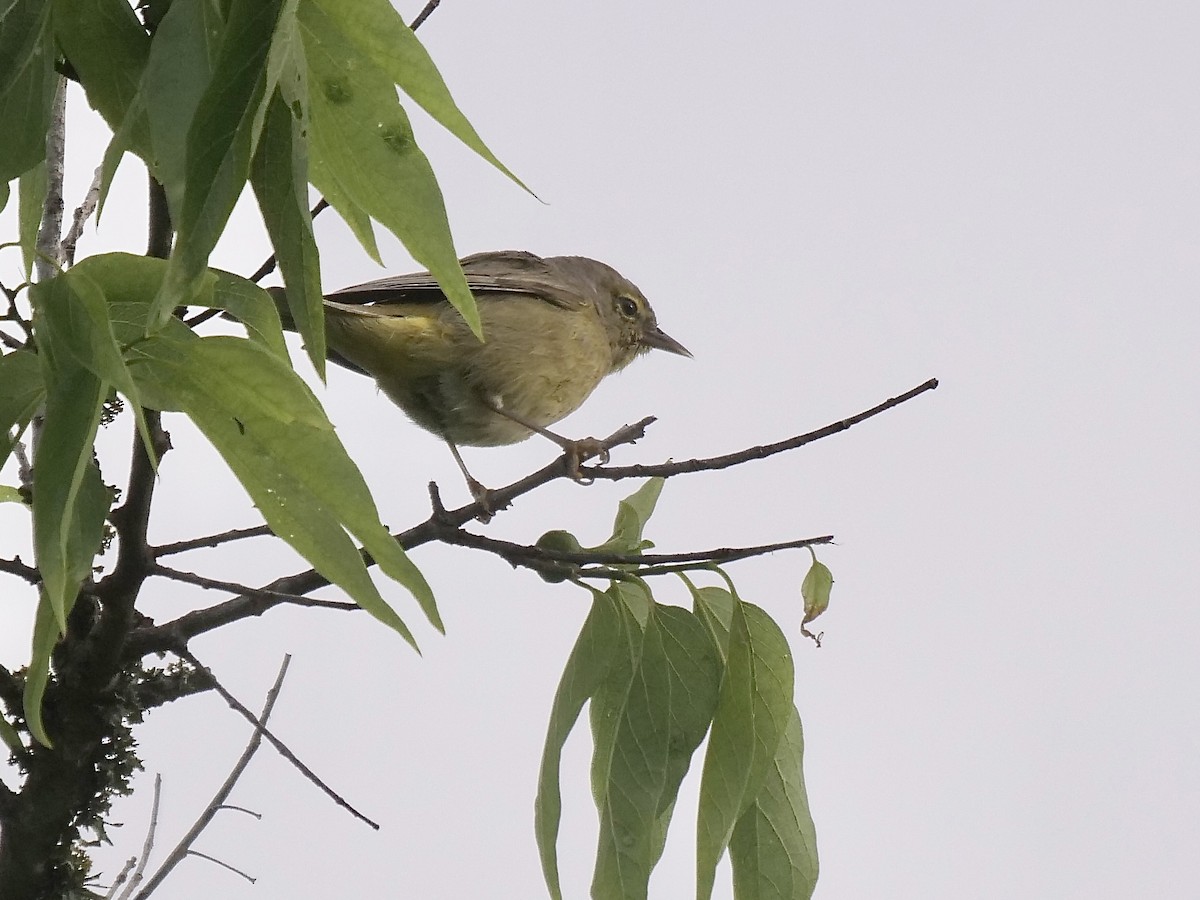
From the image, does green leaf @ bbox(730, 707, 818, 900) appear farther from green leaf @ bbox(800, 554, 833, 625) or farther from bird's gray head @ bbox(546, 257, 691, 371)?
bird's gray head @ bbox(546, 257, 691, 371)

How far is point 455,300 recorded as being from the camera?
1493mm

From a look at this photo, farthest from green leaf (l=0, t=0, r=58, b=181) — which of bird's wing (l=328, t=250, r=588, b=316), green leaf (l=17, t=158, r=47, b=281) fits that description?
bird's wing (l=328, t=250, r=588, b=316)

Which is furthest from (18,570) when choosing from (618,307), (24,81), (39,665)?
(618,307)

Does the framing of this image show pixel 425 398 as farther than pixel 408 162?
Yes

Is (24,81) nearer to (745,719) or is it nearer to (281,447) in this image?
(281,447)

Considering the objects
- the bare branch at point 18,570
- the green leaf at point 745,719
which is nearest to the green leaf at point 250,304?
the bare branch at point 18,570

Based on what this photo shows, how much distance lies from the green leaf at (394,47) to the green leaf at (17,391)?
0.49 m

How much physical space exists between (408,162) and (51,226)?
→ 1.64 metres

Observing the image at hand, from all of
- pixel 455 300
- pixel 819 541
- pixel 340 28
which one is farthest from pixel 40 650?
pixel 819 541

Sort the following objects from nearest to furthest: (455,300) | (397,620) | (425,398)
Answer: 1. (397,620)
2. (455,300)
3. (425,398)

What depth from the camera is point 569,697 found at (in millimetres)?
2385

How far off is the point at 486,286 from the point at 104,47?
3201mm

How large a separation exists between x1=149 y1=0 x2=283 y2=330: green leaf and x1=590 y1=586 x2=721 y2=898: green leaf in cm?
136

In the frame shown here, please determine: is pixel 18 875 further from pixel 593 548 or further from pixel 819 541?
pixel 819 541
